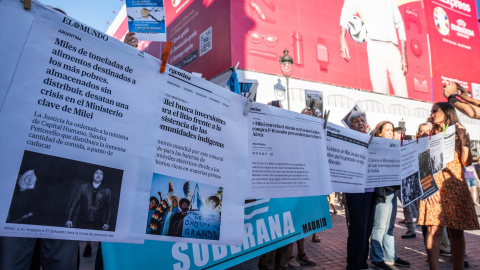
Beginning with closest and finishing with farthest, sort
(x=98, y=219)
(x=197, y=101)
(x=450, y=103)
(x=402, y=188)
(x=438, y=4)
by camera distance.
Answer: (x=98, y=219) → (x=197, y=101) → (x=402, y=188) → (x=450, y=103) → (x=438, y=4)

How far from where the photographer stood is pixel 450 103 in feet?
11.8

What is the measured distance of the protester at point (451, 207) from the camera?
3.21 metres

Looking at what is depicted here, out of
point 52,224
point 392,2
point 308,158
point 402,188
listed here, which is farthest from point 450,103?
point 392,2

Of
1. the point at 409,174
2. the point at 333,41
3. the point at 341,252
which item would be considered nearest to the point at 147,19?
the point at 409,174

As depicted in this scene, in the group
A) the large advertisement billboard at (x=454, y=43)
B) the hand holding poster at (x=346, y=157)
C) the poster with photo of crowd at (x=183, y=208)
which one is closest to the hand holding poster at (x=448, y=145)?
the hand holding poster at (x=346, y=157)

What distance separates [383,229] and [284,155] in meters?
2.83

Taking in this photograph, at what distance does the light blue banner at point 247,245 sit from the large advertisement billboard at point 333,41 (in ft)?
51.9

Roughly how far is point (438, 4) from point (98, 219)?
116 feet

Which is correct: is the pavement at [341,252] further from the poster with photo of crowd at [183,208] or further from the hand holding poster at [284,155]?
the poster with photo of crowd at [183,208]

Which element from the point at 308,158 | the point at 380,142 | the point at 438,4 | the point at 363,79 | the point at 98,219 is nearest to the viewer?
the point at 98,219

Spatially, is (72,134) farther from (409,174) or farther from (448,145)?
(448,145)

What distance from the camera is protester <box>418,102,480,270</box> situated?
126 inches

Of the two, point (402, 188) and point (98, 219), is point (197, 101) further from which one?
point (402, 188)

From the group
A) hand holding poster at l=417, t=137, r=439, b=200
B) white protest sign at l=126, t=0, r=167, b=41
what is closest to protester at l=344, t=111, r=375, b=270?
hand holding poster at l=417, t=137, r=439, b=200
